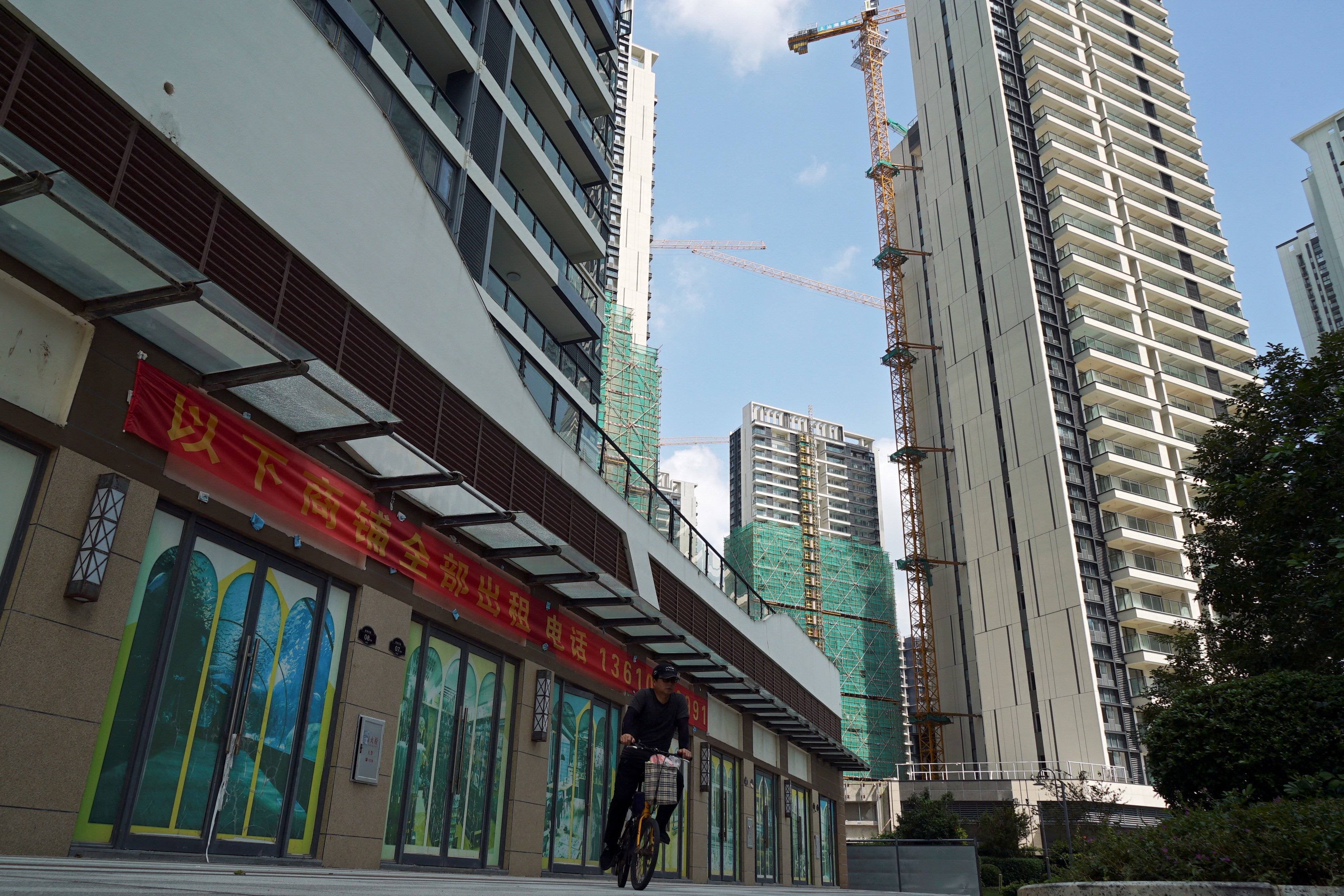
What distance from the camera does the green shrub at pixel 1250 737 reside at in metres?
12.6

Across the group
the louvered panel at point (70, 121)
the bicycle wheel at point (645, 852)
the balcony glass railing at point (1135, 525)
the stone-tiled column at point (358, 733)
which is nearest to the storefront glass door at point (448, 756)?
the stone-tiled column at point (358, 733)

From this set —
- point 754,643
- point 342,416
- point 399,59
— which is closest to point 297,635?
point 342,416

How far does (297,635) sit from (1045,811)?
46.7 metres

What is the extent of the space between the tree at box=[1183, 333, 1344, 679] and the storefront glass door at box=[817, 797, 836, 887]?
13.7 m

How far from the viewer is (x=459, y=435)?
1235 centimetres

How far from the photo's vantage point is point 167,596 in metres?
7.86

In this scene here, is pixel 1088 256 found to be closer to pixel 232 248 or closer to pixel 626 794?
pixel 232 248

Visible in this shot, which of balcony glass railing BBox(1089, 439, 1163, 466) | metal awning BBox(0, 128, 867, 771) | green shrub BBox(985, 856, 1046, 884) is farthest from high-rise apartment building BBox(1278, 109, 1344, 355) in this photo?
metal awning BBox(0, 128, 867, 771)

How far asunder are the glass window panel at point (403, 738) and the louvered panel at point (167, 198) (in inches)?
209

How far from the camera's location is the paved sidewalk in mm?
2877

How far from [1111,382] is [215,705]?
62518 millimetres

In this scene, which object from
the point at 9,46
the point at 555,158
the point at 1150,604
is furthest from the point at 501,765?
the point at 1150,604

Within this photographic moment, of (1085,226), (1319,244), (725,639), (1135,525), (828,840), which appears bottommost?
(828,840)

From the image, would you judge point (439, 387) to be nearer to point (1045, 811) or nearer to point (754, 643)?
point (754, 643)
